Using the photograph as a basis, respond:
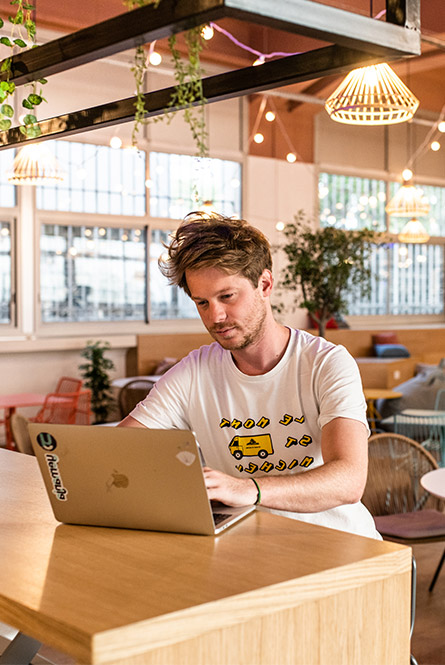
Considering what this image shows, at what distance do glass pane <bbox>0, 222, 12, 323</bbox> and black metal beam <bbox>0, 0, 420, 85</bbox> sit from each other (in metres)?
8.77

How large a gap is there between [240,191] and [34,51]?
10.7 meters

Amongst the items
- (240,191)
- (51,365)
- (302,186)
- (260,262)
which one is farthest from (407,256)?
(260,262)

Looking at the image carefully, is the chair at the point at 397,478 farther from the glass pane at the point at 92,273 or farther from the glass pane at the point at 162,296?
the glass pane at the point at 162,296

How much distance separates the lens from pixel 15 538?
1.69m

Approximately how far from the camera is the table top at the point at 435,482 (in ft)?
12.1

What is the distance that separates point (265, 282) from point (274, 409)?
1.20 feet

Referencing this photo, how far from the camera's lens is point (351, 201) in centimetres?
1387

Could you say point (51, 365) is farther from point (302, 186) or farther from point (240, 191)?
point (302, 186)

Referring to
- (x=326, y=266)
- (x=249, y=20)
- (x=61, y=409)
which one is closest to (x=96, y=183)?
(x=61, y=409)

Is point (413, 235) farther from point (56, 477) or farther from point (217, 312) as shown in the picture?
point (56, 477)

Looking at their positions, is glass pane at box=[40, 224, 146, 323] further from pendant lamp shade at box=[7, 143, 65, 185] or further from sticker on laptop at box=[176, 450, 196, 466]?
sticker on laptop at box=[176, 450, 196, 466]

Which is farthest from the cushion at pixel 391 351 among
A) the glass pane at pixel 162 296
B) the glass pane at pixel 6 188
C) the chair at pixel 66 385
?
the glass pane at pixel 6 188

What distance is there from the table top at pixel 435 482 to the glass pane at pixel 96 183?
697cm

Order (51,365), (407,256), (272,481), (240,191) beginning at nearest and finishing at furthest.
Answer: (272,481) < (51,365) < (240,191) < (407,256)
